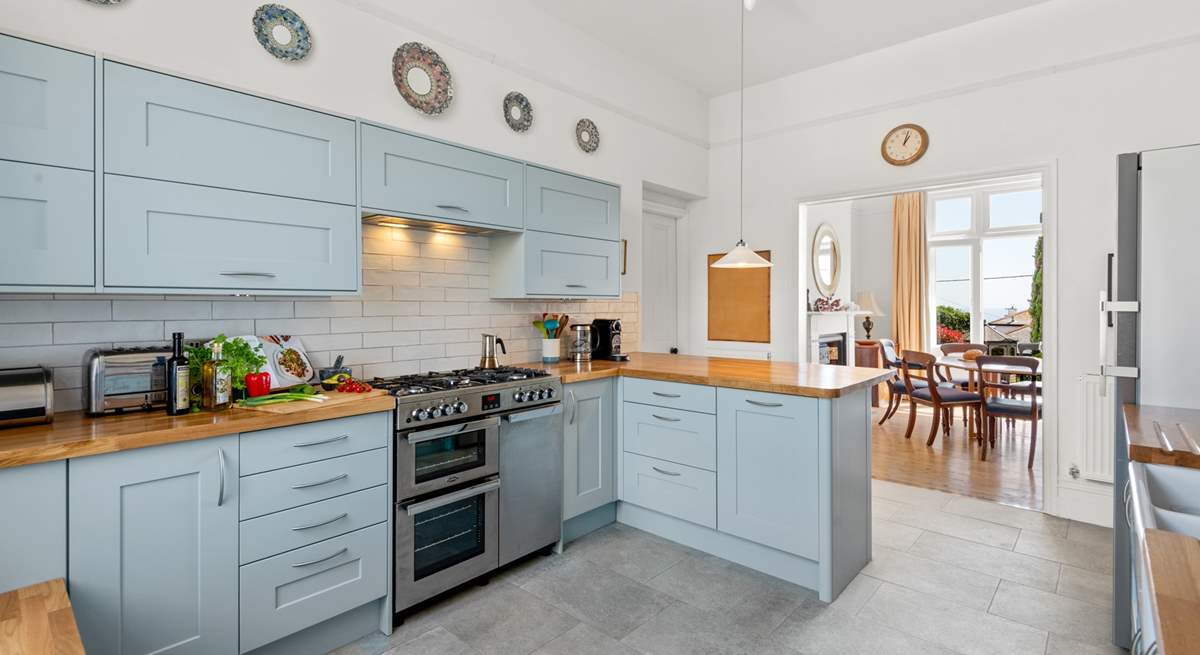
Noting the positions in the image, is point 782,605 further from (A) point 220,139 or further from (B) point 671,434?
(A) point 220,139

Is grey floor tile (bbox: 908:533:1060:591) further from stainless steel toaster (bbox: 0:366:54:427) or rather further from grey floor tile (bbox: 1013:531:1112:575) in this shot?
stainless steel toaster (bbox: 0:366:54:427)

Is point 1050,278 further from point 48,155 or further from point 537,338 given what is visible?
point 48,155

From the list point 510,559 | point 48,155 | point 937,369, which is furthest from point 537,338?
point 937,369

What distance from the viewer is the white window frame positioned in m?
7.23

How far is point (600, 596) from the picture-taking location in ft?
8.66

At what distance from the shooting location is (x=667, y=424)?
316 cm

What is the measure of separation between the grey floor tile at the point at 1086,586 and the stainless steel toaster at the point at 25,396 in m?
4.03

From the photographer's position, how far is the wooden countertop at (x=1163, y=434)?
4.79ft

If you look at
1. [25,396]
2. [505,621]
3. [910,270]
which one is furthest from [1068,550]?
[910,270]

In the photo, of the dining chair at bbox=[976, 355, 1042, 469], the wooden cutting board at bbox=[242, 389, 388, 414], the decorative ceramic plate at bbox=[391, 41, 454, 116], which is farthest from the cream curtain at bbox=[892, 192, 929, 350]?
the wooden cutting board at bbox=[242, 389, 388, 414]

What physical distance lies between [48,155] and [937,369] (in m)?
7.22

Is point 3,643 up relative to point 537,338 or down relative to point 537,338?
down

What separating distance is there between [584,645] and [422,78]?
9.22 feet

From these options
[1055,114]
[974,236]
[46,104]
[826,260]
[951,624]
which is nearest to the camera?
[46,104]
